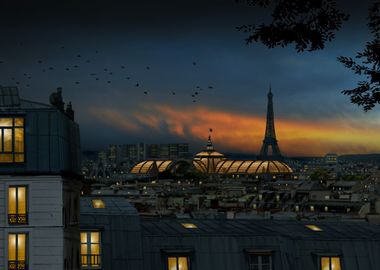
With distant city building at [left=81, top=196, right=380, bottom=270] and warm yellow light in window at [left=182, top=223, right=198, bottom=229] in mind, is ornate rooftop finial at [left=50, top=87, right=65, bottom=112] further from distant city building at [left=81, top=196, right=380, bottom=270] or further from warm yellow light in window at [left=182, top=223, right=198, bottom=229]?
warm yellow light in window at [left=182, top=223, right=198, bottom=229]

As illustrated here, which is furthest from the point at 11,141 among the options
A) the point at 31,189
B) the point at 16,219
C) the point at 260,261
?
the point at 260,261

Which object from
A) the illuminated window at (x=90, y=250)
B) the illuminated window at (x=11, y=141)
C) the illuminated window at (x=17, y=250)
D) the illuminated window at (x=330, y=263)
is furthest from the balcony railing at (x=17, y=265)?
the illuminated window at (x=330, y=263)

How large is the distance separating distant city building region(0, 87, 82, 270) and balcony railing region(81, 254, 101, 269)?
27.1ft

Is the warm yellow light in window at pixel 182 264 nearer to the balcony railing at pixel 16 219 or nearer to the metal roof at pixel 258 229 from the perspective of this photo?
the metal roof at pixel 258 229

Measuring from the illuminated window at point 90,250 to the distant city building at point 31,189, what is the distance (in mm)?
8448

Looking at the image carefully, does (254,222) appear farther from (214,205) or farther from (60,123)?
(214,205)

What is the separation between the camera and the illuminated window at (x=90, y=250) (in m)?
30.3

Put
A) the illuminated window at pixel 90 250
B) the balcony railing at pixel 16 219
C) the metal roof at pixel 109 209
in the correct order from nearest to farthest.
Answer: the balcony railing at pixel 16 219, the illuminated window at pixel 90 250, the metal roof at pixel 109 209

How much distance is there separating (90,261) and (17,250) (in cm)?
917

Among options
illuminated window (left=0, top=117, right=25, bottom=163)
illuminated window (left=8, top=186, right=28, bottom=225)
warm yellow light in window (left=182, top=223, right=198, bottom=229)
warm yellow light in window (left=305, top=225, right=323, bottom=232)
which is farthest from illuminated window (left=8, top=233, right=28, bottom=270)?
warm yellow light in window (left=305, top=225, right=323, bottom=232)

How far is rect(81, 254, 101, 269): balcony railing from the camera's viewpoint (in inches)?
1183

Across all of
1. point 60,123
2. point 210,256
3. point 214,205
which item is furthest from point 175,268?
point 214,205

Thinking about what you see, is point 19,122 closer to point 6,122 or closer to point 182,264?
point 6,122

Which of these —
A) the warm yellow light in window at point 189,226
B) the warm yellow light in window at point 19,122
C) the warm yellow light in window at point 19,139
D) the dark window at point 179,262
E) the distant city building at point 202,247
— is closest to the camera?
the warm yellow light in window at point 19,139
